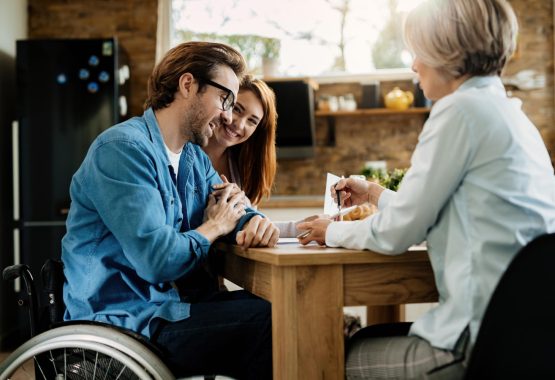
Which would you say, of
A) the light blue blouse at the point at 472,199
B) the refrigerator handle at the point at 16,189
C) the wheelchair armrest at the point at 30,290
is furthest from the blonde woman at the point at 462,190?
the refrigerator handle at the point at 16,189

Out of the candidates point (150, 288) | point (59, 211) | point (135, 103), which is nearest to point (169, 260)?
point (150, 288)

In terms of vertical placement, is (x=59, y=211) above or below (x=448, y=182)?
below

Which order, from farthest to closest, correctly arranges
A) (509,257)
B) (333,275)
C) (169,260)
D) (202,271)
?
1. (202,271)
2. (169,260)
3. (333,275)
4. (509,257)

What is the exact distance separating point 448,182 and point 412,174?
78 mm

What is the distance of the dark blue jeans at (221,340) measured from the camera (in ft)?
5.19

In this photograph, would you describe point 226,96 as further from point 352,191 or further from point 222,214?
point 352,191

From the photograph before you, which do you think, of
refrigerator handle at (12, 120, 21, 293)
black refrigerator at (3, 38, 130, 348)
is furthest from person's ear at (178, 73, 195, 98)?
refrigerator handle at (12, 120, 21, 293)

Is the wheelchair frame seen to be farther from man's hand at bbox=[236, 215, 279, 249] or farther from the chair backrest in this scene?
the chair backrest

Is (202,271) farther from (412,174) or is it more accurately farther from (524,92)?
(524,92)

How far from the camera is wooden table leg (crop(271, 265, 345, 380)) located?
1.42 meters

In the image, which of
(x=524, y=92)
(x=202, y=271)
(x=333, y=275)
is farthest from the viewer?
(x=524, y=92)

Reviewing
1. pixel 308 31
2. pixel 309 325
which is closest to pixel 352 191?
pixel 309 325

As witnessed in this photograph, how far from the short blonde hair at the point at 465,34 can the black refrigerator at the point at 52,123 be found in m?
3.37

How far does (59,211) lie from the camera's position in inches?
172
